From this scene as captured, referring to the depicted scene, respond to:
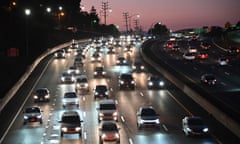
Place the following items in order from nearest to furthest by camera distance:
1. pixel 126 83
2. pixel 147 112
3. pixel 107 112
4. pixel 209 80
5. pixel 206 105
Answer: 1. pixel 147 112
2. pixel 107 112
3. pixel 206 105
4. pixel 209 80
5. pixel 126 83

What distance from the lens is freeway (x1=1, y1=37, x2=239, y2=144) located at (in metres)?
37.9

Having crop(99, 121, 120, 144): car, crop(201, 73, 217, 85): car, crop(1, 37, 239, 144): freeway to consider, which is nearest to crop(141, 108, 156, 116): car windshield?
crop(1, 37, 239, 144): freeway

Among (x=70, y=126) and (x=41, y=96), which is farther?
(x=41, y=96)

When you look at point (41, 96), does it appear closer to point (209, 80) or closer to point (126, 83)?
point (126, 83)

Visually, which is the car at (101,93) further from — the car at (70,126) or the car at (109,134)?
Result: the car at (109,134)

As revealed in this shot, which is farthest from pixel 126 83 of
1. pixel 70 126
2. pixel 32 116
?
pixel 70 126

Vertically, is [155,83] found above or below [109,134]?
below

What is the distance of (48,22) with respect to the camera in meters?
191

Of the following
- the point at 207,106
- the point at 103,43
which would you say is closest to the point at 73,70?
the point at 207,106

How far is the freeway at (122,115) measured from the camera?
124 feet

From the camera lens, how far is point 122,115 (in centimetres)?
4788

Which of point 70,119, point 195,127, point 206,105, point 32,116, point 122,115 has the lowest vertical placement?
point 122,115

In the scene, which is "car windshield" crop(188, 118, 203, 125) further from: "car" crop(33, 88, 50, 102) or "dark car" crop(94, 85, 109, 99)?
"car" crop(33, 88, 50, 102)

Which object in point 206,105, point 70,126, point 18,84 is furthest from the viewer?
point 18,84
